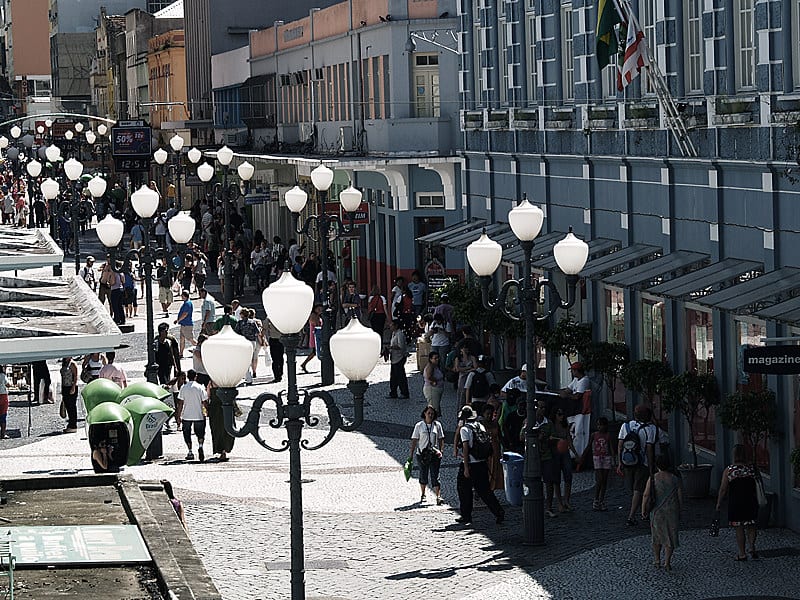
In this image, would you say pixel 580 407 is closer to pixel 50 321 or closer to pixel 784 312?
pixel 784 312

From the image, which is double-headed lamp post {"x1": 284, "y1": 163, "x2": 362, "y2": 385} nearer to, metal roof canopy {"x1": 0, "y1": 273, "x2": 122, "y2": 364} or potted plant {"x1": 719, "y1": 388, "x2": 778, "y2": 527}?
metal roof canopy {"x1": 0, "y1": 273, "x2": 122, "y2": 364}

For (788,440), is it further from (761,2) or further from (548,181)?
(548,181)

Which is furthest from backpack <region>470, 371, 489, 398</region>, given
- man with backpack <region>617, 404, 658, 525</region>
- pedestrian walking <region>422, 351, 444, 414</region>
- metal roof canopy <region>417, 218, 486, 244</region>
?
metal roof canopy <region>417, 218, 486, 244</region>

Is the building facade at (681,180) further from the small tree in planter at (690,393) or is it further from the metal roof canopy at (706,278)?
the small tree in planter at (690,393)

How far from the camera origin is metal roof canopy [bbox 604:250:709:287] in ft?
79.8

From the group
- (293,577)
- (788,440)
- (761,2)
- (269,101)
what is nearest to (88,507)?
(293,577)

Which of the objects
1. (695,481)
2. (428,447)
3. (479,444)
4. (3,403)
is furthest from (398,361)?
(479,444)

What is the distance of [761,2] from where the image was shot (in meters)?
22.0

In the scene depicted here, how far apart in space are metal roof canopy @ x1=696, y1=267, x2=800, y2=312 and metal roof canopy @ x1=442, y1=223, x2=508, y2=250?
12.1m

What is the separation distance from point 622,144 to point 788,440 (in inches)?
279

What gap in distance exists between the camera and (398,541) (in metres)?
21.3

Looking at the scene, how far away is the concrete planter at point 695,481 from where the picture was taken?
23.3 metres

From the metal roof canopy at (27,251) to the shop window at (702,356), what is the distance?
11.1 metres

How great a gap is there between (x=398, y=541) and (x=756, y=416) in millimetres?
4265
